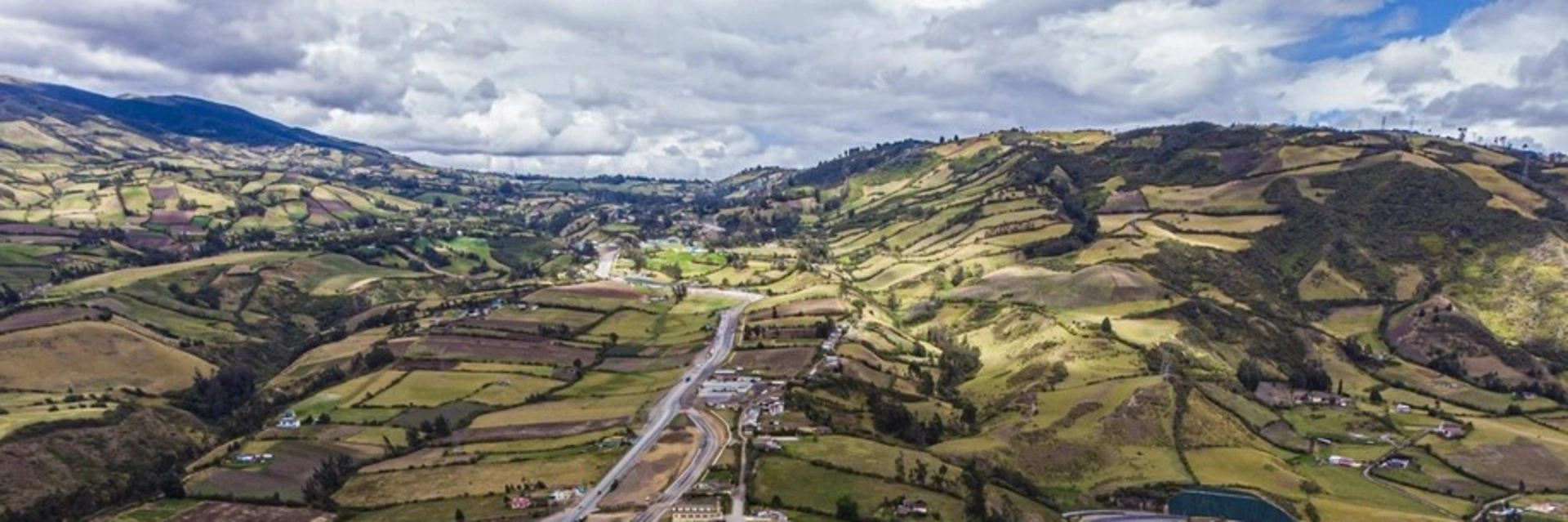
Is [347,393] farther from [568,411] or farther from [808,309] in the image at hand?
[808,309]

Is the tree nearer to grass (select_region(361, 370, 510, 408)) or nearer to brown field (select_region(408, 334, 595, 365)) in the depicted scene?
grass (select_region(361, 370, 510, 408))

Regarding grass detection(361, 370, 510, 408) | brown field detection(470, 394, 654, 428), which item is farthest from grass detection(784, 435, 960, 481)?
grass detection(361, 370, 510, 408)

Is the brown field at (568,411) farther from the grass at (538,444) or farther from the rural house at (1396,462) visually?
the rural house at (1396,462)

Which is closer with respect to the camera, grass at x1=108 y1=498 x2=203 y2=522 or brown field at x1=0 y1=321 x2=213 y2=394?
grass at x1=108 y1=498 x2=203 y2=522

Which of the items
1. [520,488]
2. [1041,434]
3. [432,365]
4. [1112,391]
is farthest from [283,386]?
[1112,391]

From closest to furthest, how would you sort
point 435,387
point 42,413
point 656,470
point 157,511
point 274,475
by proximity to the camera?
point 157,511 → point 656,470 → point 274,475 → point 42,413 → point 435,387

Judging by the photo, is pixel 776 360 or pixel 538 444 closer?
pixel 538 444

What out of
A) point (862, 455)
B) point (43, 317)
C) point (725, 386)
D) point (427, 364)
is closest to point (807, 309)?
point (725, 386)
